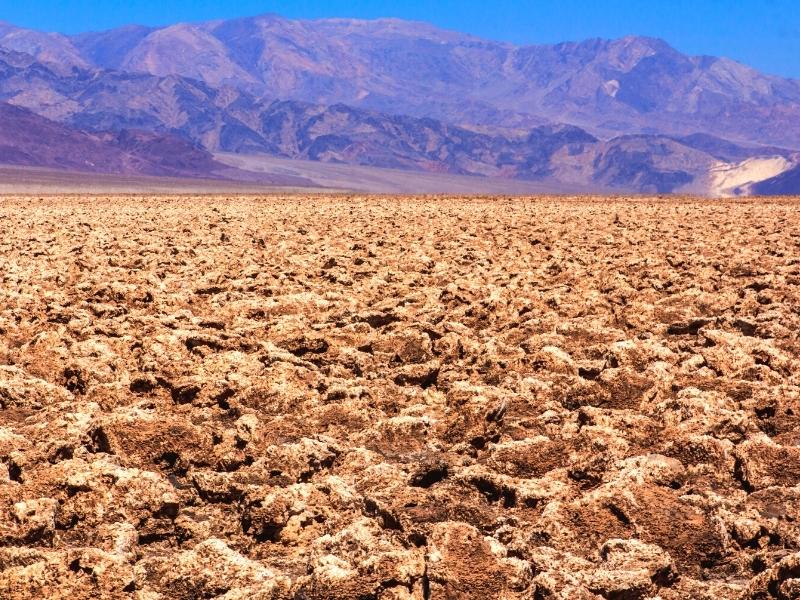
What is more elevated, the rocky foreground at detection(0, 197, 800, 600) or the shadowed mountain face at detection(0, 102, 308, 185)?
the shadowed mountain face at detection(0, 102, 308, 185)

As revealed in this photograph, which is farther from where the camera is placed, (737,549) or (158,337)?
(158,337)

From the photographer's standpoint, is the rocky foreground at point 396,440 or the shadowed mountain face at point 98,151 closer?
the rocky foreground at point 396,440

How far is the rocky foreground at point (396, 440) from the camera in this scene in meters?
2.96

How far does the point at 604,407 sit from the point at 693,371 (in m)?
0.82

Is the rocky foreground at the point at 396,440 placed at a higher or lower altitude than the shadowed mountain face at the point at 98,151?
lower

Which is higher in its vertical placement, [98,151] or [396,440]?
[98,151]

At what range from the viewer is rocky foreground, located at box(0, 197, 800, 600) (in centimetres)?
296

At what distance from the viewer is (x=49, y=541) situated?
3.14 metres

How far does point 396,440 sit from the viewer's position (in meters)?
4.42

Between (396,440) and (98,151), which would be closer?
(396,440)

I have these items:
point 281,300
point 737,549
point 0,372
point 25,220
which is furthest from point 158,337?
point 25,220

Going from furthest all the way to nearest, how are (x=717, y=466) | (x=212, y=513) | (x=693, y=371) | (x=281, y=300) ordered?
(x=281, y=300)
(x=693, y=371)
(x=717, y=466)
(x=212, y=513)

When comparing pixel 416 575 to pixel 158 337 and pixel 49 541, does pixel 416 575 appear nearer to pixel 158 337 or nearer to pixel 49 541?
pixel 49 541

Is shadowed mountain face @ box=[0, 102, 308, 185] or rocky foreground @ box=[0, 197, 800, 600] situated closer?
rocky foreground @ box=[0, 197, 800, 600]
